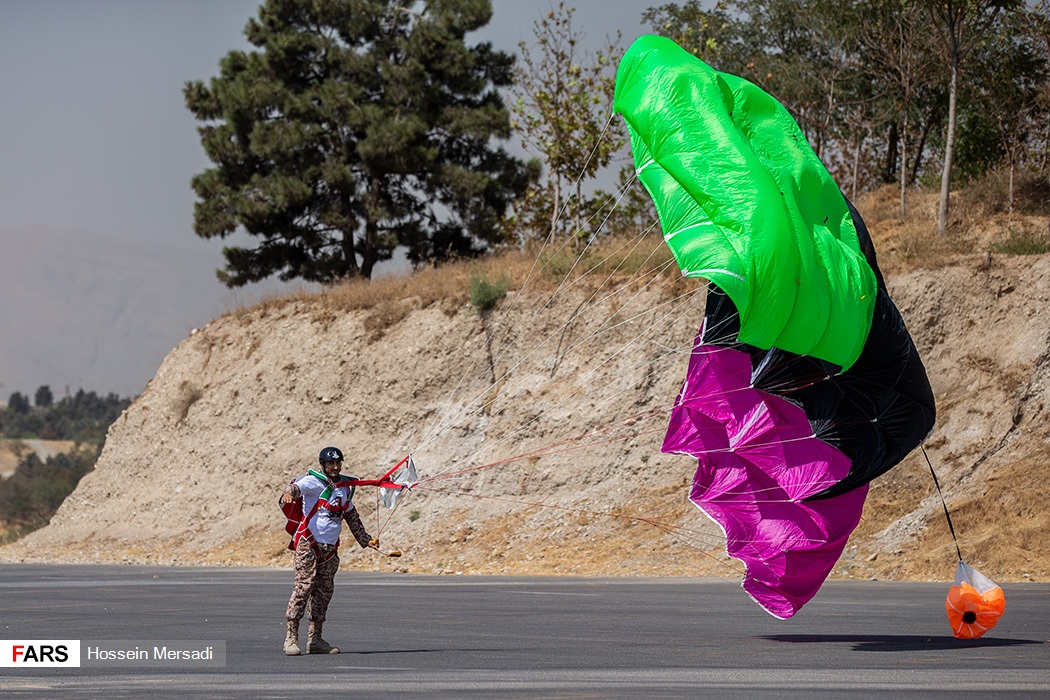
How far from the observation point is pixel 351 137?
126ft

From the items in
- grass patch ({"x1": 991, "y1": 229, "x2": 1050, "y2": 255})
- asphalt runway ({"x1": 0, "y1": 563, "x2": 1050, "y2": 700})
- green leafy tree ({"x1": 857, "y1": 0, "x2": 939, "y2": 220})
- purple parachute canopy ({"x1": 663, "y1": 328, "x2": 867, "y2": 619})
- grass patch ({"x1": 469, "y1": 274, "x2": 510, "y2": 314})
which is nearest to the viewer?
asphalt runway ({"x1": 0, "y1": 563, "x2": 1050, "y2": 700})

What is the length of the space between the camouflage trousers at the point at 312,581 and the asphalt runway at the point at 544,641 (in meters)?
0.46

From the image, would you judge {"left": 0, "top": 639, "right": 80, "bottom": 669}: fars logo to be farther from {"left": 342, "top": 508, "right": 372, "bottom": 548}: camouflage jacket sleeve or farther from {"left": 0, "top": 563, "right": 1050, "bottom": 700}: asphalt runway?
{"left": 342, "top": 508, "right": 372, "bottom": 548}: camouflage jacket sleeve

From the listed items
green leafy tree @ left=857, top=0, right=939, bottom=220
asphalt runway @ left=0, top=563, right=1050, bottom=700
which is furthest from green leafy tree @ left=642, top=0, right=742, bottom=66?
asphalt runway @ left=0, top=563, right=1050, bottom=700

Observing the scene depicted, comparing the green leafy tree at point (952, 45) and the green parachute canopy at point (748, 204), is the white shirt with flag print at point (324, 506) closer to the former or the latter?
the green parachute canopy at point (748, 204)

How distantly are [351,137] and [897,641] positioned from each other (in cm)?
2928

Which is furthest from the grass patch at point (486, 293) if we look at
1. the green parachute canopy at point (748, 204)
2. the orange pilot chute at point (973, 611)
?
the orange pilot chute at point (973, 611)

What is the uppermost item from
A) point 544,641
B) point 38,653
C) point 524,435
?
point 38,653

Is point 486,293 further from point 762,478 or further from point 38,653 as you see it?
point 38,653

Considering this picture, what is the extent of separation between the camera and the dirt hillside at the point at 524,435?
84.3ft

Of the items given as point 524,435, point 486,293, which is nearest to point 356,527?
point 524,435

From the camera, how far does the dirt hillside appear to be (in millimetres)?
25703

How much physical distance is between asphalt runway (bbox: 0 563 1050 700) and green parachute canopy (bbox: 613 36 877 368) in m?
2.89

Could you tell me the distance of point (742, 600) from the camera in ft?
56.2
